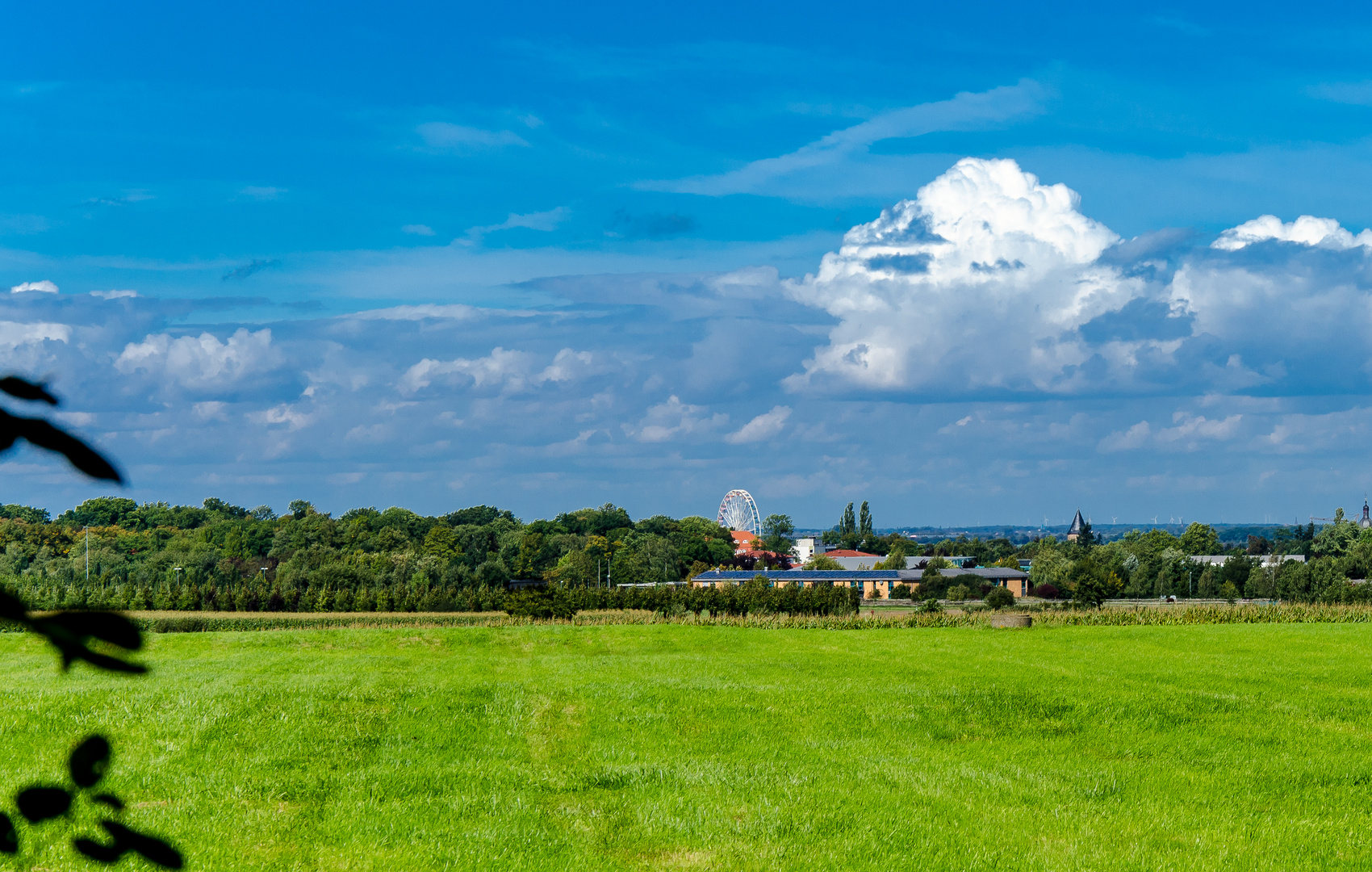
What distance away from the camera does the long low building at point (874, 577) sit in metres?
97.7

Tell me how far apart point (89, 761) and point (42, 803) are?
4.8 inches

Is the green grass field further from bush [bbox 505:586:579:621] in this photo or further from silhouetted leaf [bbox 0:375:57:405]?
bush [bbox 505:586:579:621]

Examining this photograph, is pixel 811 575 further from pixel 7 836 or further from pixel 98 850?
pixel 98 850

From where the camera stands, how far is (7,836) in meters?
1.78

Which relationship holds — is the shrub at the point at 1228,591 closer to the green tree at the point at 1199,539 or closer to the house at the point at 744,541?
the green tree at the point at 1199,539

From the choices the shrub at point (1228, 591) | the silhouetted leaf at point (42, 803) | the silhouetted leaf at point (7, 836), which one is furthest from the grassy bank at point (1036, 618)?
the shrub at point (1228, 591)

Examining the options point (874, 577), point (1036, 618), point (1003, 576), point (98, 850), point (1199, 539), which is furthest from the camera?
point (1199, 539)

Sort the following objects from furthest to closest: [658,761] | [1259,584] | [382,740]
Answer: [1259,584] < [382,740] < [658,761]

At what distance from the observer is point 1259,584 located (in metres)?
87.0

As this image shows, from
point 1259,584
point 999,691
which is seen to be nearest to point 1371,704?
point 999,691

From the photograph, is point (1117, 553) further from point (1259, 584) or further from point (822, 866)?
point (822, 866)

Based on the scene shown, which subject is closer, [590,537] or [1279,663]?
[1279,663]

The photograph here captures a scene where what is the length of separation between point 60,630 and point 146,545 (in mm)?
112523

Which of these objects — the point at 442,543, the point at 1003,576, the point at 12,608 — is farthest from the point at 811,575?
the point at 12,608
